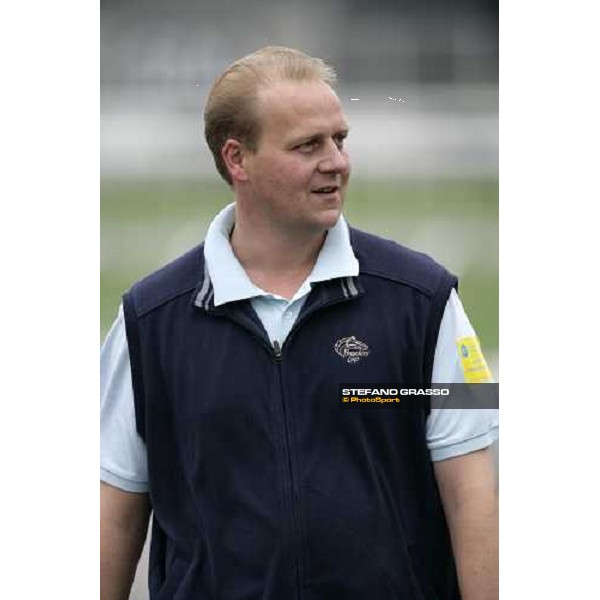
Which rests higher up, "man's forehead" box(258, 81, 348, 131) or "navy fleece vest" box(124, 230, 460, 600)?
"man's forehead" box(258, 81, 348, 131)

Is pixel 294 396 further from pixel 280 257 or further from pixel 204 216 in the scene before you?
pixel 204 216

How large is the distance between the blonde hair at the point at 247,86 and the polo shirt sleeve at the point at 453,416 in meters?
0.56

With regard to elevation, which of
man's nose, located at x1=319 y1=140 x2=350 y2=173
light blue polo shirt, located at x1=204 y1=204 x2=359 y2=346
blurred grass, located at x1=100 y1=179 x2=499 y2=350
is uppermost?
man's nose, located at x1=319 y1=140 x2=350 y2=173

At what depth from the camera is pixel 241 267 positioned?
266 centimetres

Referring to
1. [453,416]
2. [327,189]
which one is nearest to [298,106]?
[327,189]

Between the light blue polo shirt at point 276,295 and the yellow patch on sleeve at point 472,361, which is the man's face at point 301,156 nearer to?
the light blue polo shirt at point 276,295

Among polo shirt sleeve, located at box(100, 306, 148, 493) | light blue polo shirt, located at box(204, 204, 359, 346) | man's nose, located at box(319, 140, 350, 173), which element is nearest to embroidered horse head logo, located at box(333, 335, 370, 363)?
light blue polo shirt, located at box(204, 204, 359, 346)

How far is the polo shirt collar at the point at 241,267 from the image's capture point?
8.59 feet

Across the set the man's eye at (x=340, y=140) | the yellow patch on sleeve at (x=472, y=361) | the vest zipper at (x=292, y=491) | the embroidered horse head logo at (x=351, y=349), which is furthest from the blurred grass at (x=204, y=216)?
the vest zipper at (x=292, y=491)

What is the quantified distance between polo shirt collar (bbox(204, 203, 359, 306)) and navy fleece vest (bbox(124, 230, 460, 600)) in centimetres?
3

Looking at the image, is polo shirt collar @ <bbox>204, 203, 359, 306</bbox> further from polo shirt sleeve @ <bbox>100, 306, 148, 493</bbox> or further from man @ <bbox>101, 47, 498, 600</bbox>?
polo shirt sleeve @ <bbox>100, 306, 148, 493</bbox>

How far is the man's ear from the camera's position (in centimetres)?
266

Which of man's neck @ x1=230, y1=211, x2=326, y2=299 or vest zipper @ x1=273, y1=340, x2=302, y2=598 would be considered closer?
vest zipper @ x1=273, y1=340, x2=302, y2=598
